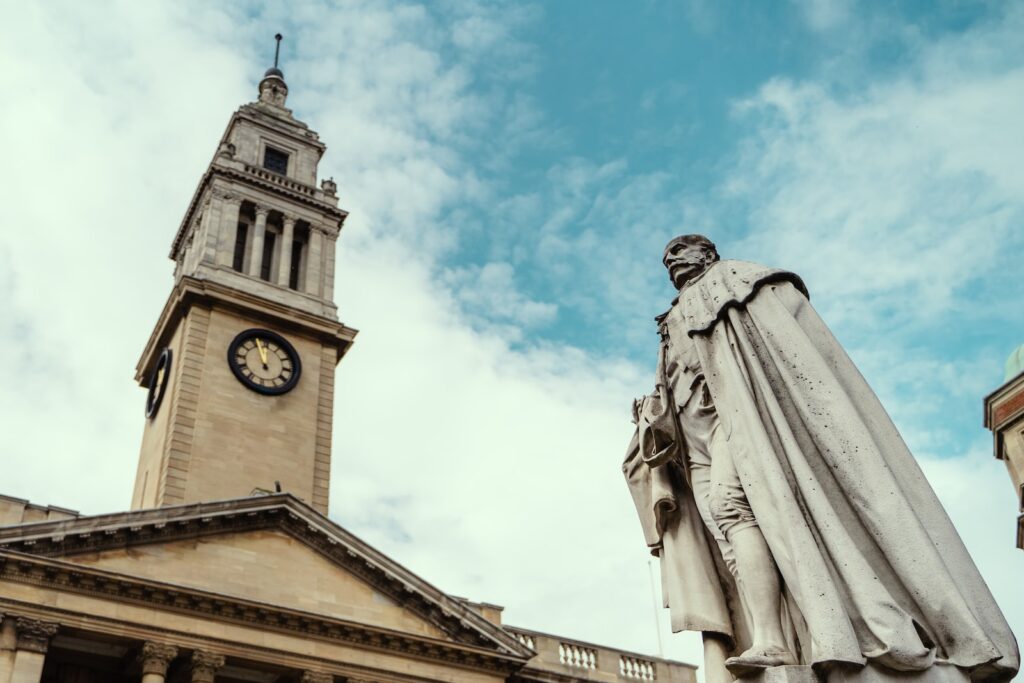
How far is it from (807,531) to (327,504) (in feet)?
112

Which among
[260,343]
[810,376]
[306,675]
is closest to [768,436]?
[810,376]

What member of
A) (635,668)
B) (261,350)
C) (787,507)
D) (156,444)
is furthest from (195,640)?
(787,507)

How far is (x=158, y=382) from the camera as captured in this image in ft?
132

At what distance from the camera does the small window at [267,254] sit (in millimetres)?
42406

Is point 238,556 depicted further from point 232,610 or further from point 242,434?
point 242,434

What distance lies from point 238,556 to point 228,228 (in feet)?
57.8

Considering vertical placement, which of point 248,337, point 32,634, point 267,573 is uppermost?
point 248,337

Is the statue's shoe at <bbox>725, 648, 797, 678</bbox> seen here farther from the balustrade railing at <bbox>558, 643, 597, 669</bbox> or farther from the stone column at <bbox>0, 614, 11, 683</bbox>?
the balustrade railing at <bbox>558, 643, 597, 669</bbox>

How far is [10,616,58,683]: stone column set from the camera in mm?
23344

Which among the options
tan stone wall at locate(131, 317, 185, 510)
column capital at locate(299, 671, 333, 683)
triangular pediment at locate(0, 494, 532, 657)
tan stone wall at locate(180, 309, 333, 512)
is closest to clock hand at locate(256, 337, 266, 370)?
tan stone wall at locate(180, 309, 333, 512)

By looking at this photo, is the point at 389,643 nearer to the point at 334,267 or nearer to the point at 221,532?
the point at 221,532

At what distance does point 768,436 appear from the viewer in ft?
15.1

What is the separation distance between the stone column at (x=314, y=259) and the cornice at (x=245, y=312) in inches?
71.8

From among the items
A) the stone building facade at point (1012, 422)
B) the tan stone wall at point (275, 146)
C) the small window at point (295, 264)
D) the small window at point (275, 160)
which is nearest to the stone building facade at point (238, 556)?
Result: the small window at point (295, 264)
